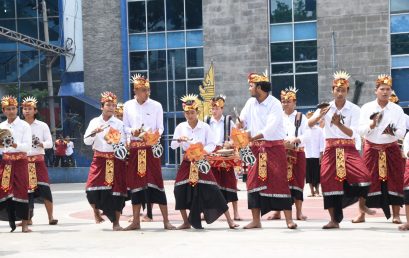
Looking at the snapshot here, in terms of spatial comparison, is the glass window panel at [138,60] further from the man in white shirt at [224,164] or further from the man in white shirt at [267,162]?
the man in white shirt at [267,162]

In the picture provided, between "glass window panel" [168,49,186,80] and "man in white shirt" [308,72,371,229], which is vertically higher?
"glass window panel" [168,49,186,80]

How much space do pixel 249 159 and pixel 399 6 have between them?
81.4 ft

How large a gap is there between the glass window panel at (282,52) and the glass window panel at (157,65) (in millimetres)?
5365

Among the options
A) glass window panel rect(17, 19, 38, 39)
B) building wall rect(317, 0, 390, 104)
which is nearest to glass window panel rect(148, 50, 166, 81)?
glass window panel rect(17, 19, 38, 39)

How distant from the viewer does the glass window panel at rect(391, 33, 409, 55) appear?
3466cm

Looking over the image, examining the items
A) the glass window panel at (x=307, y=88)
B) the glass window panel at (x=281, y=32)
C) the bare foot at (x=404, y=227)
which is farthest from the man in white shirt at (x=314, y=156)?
the glass window panel at (x=281, y=32)

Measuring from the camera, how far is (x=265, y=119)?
11.9 metres

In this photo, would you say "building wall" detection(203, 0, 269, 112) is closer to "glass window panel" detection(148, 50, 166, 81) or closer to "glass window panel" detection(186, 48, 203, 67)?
"glass window panel" detection(186, 48, 203, 67)

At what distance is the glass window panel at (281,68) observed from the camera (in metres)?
36.5

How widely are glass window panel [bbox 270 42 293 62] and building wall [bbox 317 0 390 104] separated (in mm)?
1570

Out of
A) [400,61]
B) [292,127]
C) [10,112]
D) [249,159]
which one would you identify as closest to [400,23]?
[400,61]

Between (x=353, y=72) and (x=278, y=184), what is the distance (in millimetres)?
24019

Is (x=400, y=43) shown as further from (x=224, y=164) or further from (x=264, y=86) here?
(x=264, y=86)

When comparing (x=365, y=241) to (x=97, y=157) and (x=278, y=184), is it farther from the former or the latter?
(x=97, y=157)
